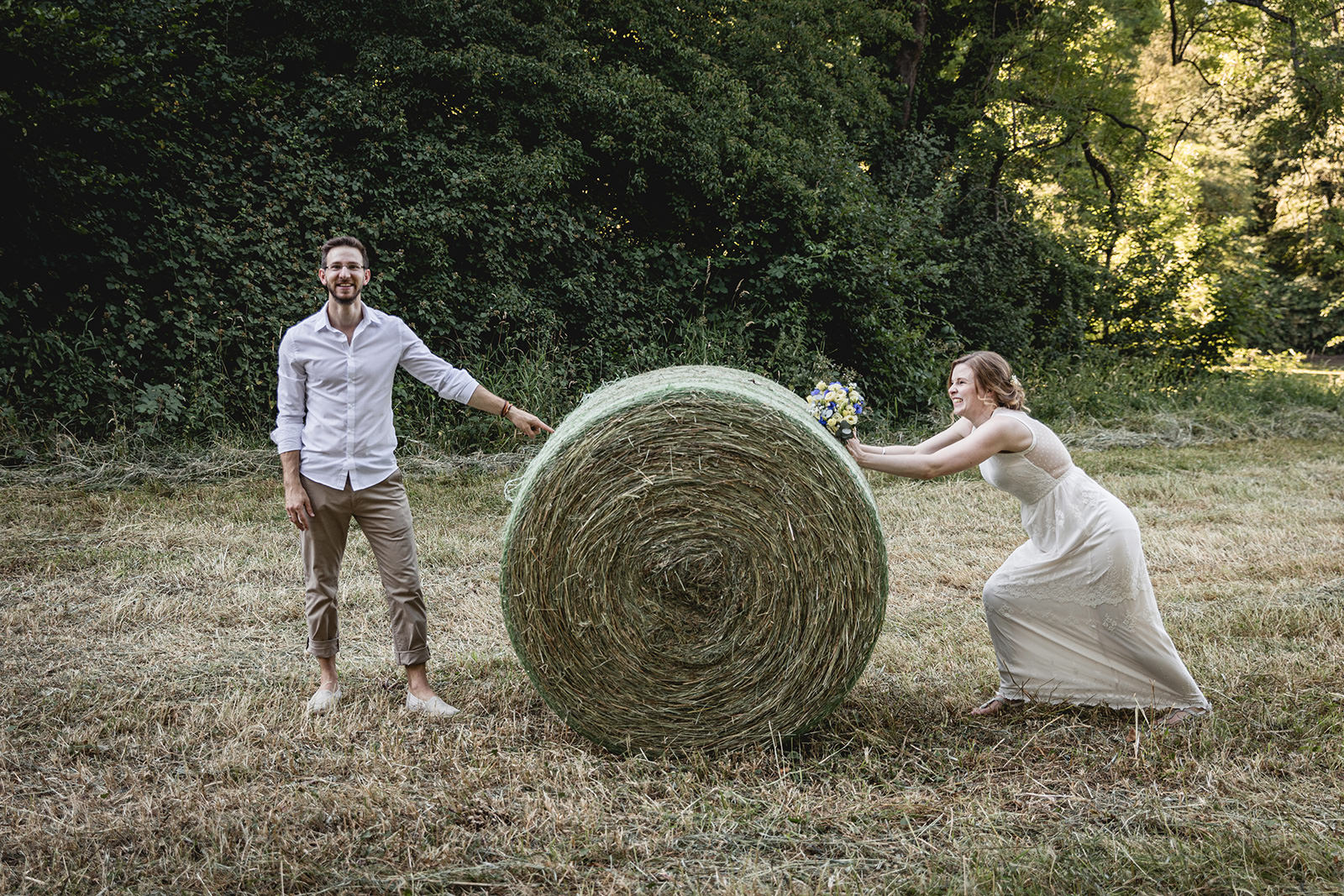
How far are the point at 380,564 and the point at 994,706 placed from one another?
2.60 m

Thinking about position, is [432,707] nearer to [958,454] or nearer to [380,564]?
[380,564]

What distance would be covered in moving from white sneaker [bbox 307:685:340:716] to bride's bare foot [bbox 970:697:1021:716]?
2622mm

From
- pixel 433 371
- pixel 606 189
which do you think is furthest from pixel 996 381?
pixel 606 189

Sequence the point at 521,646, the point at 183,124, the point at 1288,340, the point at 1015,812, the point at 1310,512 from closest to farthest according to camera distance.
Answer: the point at 1015,812 → the point at 521,646 → the point at 1310,512 → the point at 183,124 → the point at 1288,340

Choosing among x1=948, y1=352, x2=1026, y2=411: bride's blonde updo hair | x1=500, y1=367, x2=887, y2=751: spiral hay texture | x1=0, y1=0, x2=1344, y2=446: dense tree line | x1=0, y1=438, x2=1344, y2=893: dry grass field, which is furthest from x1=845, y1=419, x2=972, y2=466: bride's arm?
x1=0, y1=0, x2=1344, y2=446: dense tree line

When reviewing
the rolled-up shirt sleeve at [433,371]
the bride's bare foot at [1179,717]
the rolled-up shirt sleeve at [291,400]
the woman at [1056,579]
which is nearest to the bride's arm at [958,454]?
the woman at [1056,579]

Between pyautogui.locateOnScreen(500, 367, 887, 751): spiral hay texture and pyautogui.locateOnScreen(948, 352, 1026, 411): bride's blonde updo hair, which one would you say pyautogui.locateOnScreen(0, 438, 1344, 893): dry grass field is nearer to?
pyautogui.locateOnScreen(500, 367, 887, 751): spiral hay texture

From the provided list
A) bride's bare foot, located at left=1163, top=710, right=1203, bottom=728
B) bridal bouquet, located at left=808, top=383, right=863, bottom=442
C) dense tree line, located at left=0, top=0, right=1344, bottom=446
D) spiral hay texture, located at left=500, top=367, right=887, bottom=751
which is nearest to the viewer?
spiral hay texture, located at left=500, top=367, right=887, bottom=751

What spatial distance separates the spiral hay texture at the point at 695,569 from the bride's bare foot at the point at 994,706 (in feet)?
2.29

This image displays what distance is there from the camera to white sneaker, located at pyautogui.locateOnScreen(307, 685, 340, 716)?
4.16 m

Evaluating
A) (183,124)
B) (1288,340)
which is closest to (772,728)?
(183,124)

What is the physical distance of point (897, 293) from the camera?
41.7 feet

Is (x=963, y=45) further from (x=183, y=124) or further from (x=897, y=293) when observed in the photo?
(x=183, y=124)

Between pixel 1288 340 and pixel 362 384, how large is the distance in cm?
3157
